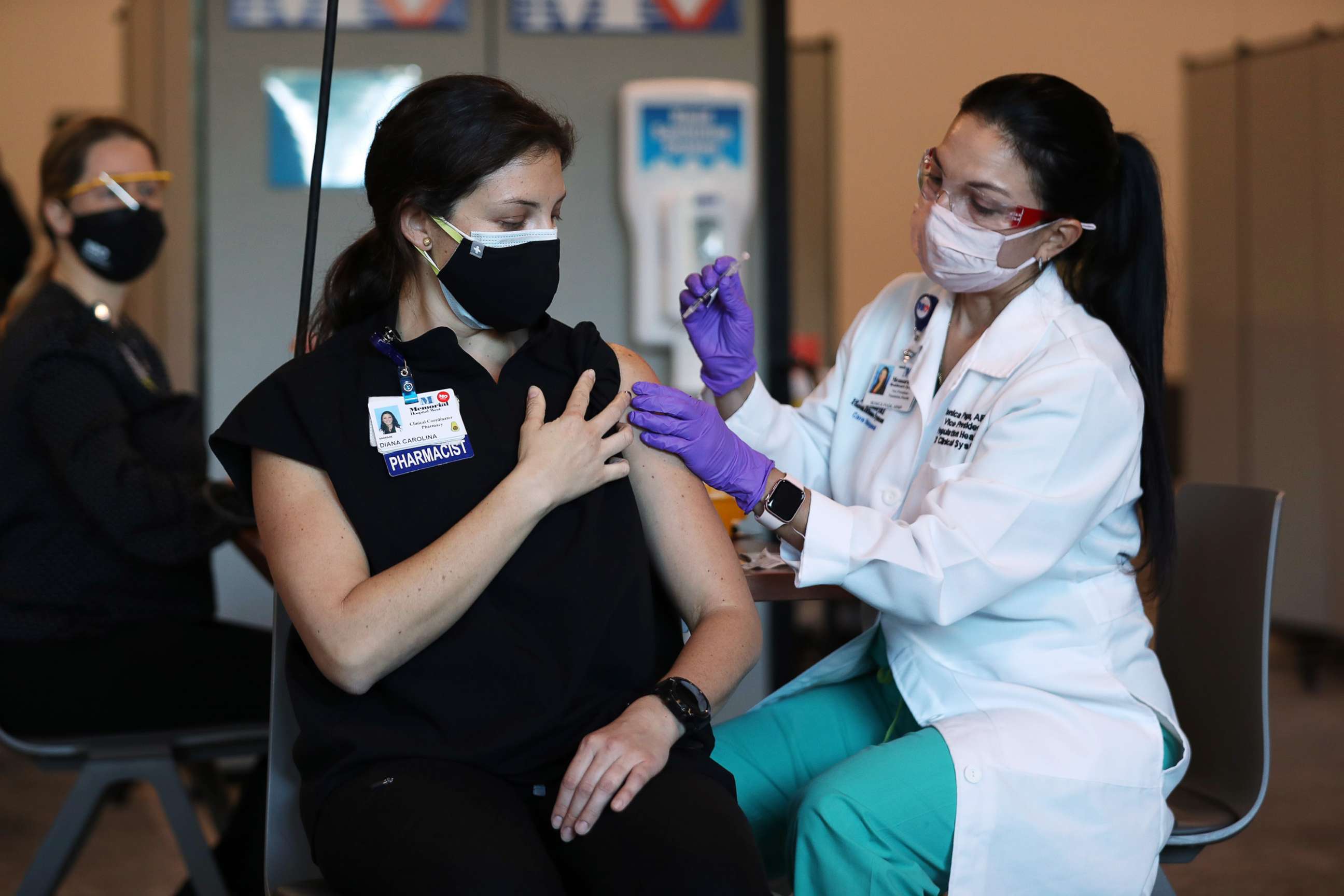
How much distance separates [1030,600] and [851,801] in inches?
14.0

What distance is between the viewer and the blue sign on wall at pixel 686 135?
10.6 feet

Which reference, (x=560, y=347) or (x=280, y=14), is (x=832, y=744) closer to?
(x=560, y=347)

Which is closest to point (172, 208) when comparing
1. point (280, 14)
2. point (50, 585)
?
point (280, 14)

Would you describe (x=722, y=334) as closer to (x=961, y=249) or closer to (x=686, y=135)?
(x=961, y=249)

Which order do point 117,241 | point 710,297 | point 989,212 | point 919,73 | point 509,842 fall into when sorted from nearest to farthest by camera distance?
point 509,842, point 989,212, point 710,297, point 117,241, point 919,73

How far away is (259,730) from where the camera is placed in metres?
2.08

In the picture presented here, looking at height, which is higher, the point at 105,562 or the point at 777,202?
the point at 777,202

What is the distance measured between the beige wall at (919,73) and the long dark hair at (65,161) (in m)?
4.13

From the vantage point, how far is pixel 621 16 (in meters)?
3.27

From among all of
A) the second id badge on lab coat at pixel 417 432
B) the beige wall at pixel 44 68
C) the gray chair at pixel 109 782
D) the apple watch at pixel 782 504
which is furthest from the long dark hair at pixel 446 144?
the beige wall at pixel 44 68

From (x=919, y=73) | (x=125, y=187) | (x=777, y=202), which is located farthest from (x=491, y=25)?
(x=919, y=73)

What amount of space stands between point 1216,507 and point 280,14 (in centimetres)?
257

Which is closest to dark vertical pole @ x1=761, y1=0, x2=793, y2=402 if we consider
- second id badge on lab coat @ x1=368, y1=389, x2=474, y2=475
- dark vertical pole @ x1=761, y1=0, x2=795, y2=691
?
dark vertical pole @ x1=761, y1=0, x2=795, y2=691

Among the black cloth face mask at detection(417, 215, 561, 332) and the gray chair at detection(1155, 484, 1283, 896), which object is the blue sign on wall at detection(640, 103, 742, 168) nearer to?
the gray chair at detection(1155, 484, 1283, 896)
